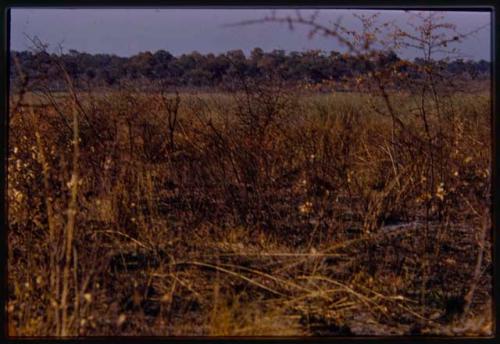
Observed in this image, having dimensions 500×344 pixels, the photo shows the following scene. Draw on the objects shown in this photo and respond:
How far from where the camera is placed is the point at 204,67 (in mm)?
6453

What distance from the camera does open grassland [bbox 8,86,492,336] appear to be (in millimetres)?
4359

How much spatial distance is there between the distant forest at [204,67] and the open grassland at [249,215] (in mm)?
175

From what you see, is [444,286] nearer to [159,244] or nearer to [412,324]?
[412,324]

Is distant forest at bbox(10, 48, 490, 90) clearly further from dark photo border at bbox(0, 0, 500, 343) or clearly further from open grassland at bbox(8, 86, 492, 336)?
dark photo border at bbox(0, 0, 500, 343)

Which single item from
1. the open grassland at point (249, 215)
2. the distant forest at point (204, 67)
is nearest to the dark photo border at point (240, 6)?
the open grassland at point (249, 215)

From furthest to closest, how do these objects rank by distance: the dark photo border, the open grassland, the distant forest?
the distant forest → the open grassland → the dark photo border

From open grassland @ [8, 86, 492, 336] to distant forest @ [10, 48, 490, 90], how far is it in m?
0.18

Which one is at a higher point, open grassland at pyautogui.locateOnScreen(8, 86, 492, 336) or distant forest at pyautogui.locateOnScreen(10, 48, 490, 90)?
distant forest at pyautogui.locateOnScreen(10, 48, 490, 90)

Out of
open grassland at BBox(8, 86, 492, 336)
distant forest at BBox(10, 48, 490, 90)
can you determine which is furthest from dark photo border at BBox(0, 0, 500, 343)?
distant forest at BBox(10, 48, 490, 90)

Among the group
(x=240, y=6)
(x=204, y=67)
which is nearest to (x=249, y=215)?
(x=204, y=67)

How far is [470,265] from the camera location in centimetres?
529

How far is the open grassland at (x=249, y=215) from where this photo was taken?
4359mm

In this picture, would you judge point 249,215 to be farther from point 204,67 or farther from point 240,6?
point 240,6

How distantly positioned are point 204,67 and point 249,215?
4.40ft
